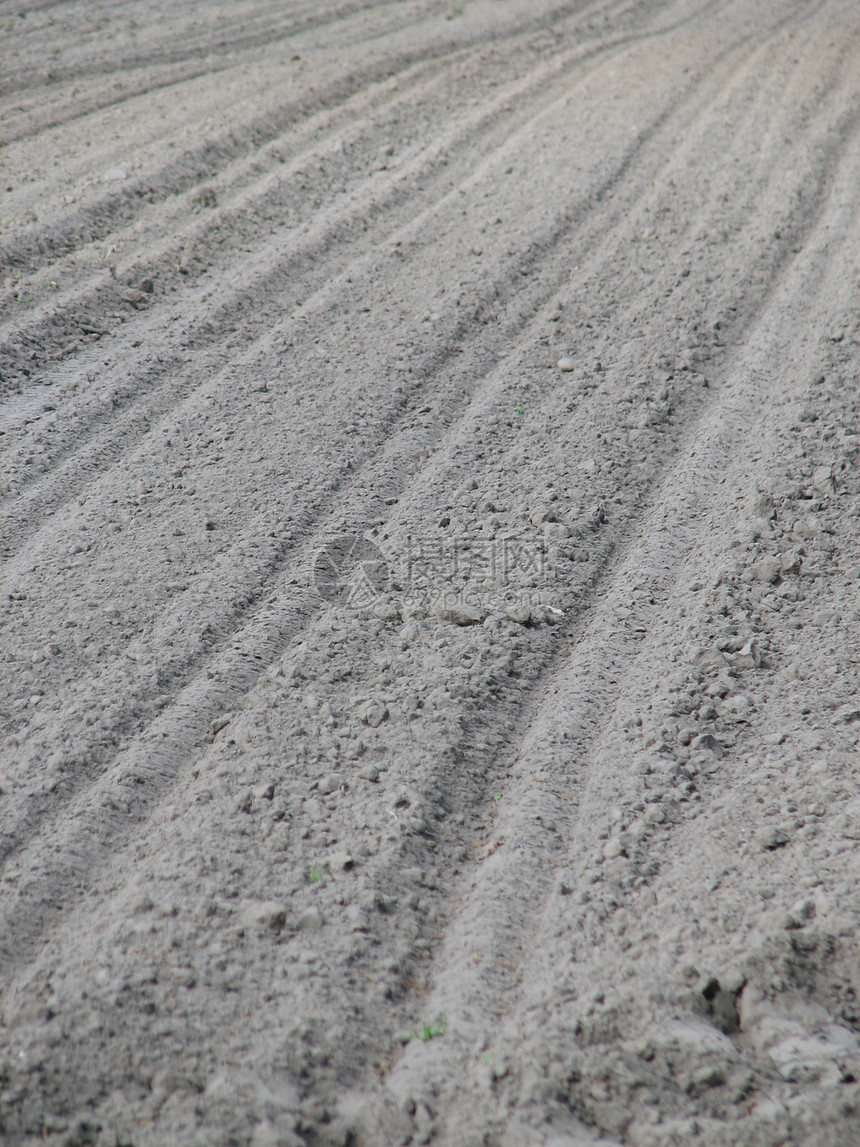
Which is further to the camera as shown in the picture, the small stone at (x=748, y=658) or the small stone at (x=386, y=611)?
the small stone at (x=386, y=611)

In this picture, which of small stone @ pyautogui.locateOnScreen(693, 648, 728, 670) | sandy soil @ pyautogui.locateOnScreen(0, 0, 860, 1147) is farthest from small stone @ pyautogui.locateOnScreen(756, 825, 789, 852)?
small stone @ pyautogui.locateOnScreen(693, 648, 728, 670)

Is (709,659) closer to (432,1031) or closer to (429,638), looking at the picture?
(429,638)

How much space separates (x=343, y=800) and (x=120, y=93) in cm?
625

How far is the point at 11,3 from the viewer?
7.45m

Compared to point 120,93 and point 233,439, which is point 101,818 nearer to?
point 233,439

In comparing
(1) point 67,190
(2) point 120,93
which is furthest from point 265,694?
(2) point 120,93

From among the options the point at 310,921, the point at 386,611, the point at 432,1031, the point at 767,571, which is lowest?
the point at 432,1031

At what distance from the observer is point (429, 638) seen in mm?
2693

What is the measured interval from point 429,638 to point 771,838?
1178 millimetres

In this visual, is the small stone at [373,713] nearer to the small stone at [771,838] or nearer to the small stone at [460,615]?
the small stone at [460,615]

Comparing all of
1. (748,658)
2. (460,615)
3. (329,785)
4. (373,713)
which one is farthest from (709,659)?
(329,785)

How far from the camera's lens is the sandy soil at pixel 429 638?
1721mm

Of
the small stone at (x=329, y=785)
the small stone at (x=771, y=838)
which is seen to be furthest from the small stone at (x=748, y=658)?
the small stone at (x=329, y=785)

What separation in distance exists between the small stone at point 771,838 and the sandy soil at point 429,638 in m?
0.01
